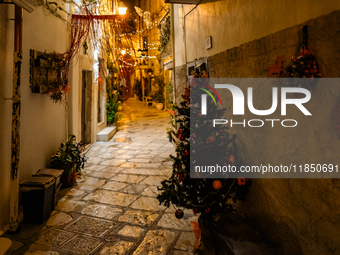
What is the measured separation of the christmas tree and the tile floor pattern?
687mm

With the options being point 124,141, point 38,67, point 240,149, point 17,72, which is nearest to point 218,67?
point 240,149

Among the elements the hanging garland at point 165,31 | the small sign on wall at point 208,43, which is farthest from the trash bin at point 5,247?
the hanging garland at point 165,31

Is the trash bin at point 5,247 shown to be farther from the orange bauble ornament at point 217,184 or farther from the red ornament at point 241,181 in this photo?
the red ornament at point 241,181

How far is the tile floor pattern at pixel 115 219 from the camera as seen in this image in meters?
3.28

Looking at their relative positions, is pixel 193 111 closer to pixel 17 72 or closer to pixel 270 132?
A: pixel 270 132

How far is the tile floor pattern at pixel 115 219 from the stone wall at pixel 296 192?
118 cm

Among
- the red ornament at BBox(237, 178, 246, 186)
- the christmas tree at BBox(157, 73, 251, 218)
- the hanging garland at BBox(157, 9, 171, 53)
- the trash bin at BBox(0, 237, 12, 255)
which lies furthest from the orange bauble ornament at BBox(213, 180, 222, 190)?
the hanging garland at BBox(157, 9, 171, 53)

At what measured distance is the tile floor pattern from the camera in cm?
328

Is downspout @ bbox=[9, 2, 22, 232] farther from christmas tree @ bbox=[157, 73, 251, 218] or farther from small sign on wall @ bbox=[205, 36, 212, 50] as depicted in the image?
small sign on wall @ bbox=[205, 36, 212, 50]

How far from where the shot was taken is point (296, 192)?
2180 millimetres

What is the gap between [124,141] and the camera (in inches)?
400

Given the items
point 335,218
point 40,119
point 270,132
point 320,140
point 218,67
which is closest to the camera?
point 335,218

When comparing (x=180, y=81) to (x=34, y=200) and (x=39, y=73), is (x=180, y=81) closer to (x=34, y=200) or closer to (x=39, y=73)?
(x=39, y=73)

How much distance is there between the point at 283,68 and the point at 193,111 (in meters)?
1.28
